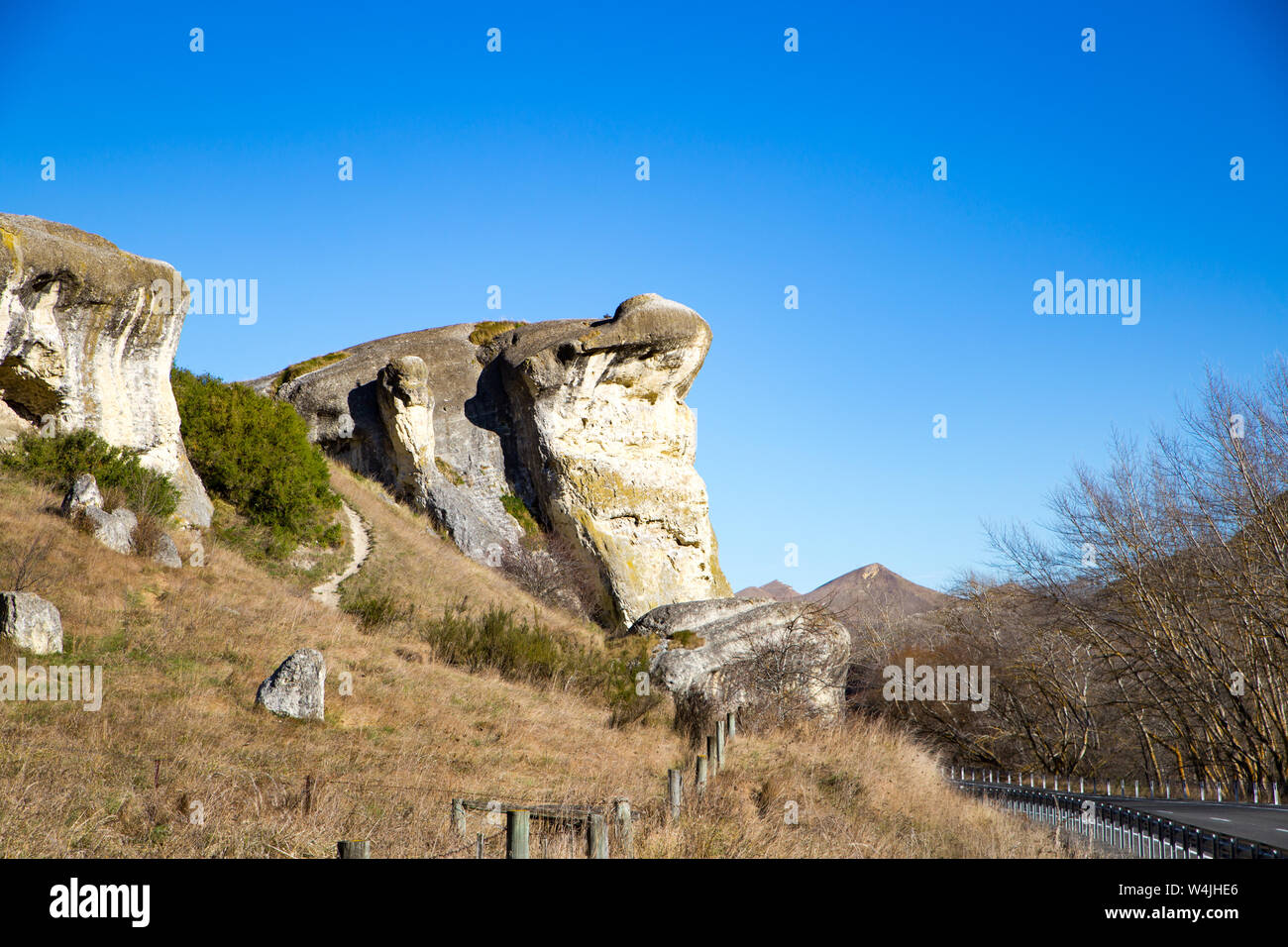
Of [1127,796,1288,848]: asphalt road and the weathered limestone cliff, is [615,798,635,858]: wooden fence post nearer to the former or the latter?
[1127,796,1288,848]: asphalt road

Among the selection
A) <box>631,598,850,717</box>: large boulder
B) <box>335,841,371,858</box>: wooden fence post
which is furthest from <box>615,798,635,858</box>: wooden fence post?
<box>631,598,850,717</box>: large boulder

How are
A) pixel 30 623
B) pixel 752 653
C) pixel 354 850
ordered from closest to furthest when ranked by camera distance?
pixel 354 850
pixel 30 623
pixel 752 653

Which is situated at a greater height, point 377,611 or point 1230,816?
point 377,611

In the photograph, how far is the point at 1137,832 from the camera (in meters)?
11.8

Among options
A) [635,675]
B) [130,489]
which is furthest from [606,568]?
[130,489]

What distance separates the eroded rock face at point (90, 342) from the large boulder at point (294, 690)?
10.1m

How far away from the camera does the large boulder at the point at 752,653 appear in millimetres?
21219

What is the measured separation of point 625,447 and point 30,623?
884 inches

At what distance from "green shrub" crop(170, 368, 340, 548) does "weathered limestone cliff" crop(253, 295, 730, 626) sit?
22.2 ft

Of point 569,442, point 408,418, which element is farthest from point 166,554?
point 569,442

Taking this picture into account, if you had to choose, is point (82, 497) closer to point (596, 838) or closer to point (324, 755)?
point (324, 755)

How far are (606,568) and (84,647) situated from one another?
19.1 m

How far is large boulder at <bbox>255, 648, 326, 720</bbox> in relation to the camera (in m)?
10.8
